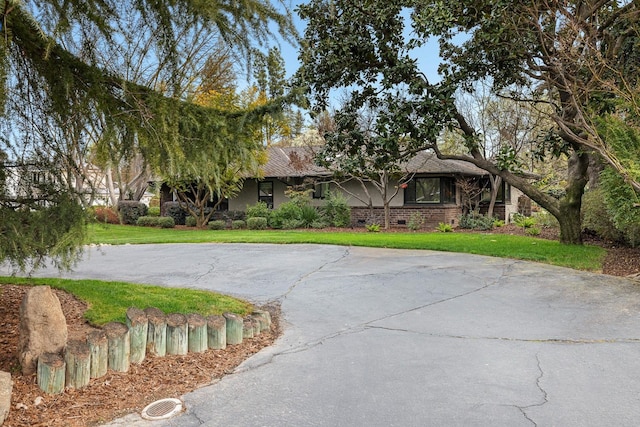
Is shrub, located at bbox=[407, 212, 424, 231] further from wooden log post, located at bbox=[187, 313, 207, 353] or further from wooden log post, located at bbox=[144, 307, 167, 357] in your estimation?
wooden log post, located at bbox=[144, 307, 167, 357]

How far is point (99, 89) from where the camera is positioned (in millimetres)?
4605

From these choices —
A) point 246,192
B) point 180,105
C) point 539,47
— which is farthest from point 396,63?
point 246,192

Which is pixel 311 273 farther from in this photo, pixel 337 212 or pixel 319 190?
pixel 319 190

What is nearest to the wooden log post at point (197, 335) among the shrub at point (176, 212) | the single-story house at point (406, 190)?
the single-story house at point (406, 190)

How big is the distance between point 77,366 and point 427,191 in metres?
20.5

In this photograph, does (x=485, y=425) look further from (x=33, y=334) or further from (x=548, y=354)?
(x=33, y=334)

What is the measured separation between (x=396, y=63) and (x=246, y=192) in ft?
51.4

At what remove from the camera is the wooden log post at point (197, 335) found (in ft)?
16.3

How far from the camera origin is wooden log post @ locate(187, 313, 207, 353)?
4.98m

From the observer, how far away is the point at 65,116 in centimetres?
500

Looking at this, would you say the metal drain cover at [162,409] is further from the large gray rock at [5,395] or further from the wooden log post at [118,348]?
the large gray rock at [5,395]

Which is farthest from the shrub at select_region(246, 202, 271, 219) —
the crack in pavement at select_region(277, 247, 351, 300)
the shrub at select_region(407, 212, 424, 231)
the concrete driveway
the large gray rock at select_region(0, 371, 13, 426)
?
the large gray rock at select_region(0, 371, 13, 426)

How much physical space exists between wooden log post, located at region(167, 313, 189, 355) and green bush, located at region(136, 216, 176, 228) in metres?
20.2

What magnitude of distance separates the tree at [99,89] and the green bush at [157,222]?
19174mm
